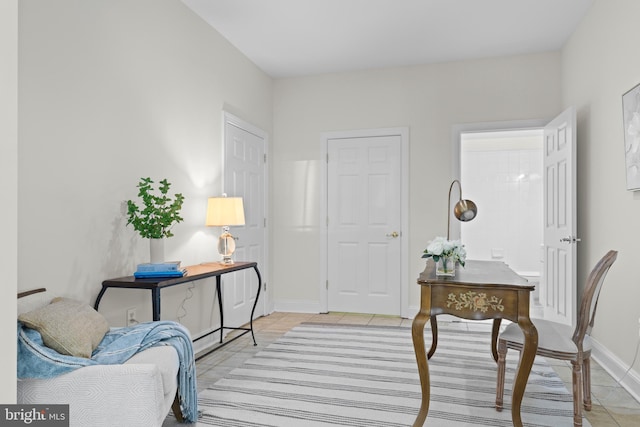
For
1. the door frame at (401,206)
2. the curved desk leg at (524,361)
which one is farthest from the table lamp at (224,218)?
the curved desk leg at (524,361)

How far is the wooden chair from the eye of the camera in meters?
2.17

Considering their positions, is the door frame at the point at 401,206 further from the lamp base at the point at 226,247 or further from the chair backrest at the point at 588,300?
the chair backrest at the point at 588,300

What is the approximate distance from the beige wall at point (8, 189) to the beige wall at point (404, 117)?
378 centimetres

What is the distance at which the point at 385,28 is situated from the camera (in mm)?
3895

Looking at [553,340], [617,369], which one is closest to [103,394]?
[553,340]

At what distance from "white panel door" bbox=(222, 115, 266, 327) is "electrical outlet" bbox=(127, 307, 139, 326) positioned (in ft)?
3.82

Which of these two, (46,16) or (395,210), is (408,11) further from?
(46,16)

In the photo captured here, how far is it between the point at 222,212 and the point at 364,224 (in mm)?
1950

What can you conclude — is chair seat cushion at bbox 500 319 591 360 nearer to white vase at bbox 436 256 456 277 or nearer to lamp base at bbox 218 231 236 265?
white vase at bbox 436 256 456 277

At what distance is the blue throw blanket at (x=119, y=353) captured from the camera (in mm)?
1681

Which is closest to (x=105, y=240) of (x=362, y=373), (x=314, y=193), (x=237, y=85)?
(x=362, y=373)

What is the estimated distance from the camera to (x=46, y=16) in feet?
7.30

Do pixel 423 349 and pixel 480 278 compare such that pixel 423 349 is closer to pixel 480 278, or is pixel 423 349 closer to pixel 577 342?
pixel 480 278

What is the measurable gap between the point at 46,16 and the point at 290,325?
329 cm
